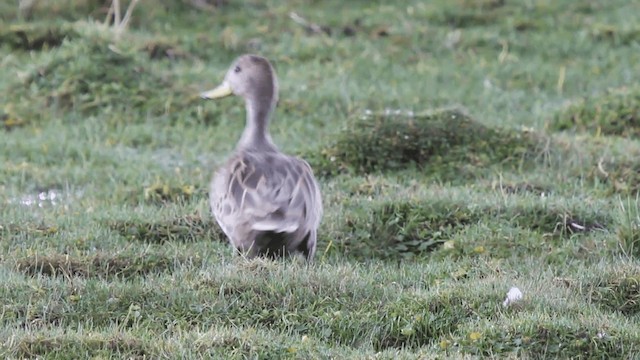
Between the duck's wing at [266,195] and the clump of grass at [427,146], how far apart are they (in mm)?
2347

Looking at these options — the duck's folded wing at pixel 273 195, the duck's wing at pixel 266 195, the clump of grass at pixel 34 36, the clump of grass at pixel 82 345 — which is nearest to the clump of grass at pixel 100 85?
the clump of grass at pixel 34 36

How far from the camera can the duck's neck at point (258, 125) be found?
25.1ft

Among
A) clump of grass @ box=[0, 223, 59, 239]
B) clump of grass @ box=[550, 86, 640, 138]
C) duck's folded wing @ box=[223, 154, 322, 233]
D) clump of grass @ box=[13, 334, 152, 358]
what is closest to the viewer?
clump of grass @ box=[13, 334, 152, 358]

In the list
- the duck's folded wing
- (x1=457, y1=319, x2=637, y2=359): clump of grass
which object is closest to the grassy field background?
(x1=457, y1=319, x2=637, y2=359): clump of grass

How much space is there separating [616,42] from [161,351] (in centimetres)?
987

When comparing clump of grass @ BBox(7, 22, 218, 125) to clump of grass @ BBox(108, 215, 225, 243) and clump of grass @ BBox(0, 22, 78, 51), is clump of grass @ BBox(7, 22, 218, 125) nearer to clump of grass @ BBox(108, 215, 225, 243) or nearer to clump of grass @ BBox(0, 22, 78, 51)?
clump of grass @ BBox(0, 22, 78, 51)

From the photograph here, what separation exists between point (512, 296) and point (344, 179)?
3387 mm

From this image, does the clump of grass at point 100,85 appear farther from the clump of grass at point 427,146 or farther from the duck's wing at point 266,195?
the duck's wing at point 266,195

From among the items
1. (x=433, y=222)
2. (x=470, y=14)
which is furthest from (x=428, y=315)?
(x=470, y=14)

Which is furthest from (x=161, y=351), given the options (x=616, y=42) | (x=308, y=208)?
(x=616, y=42)

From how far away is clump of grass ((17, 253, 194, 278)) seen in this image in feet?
22.1

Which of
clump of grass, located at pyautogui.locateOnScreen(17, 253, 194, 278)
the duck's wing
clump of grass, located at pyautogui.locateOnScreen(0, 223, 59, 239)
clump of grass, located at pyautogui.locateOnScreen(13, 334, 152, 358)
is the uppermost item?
the duck's wing

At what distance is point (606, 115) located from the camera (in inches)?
437

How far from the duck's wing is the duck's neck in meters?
0.29
